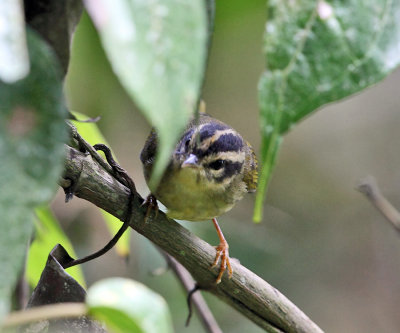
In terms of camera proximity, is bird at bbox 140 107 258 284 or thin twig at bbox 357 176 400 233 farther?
bird at bbox 140 107 258 284

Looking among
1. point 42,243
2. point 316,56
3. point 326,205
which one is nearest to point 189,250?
point 42,243

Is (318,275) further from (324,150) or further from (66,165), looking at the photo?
(66,165)

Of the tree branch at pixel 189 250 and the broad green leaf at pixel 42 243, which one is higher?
the tree branch at pixel 189 250

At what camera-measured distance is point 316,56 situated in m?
0.65

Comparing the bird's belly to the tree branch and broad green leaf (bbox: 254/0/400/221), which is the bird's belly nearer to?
the tree branch

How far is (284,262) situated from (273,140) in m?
3.71

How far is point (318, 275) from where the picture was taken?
5.11 m

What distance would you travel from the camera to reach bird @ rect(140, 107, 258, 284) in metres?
1.90

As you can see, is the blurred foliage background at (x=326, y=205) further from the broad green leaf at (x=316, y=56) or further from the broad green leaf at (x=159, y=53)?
the broad green leaf at (x=159, y=53)

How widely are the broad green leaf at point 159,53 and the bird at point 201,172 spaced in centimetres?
134

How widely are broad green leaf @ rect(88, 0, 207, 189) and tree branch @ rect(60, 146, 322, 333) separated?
527 millimetres

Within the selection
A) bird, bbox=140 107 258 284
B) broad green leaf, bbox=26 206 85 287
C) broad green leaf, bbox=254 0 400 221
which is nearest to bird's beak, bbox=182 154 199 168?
bird, bbox=140 107 258 284

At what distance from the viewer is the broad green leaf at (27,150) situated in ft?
1.62

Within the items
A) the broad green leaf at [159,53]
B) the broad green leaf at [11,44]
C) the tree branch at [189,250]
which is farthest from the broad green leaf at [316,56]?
the tree branch at [189,250]
